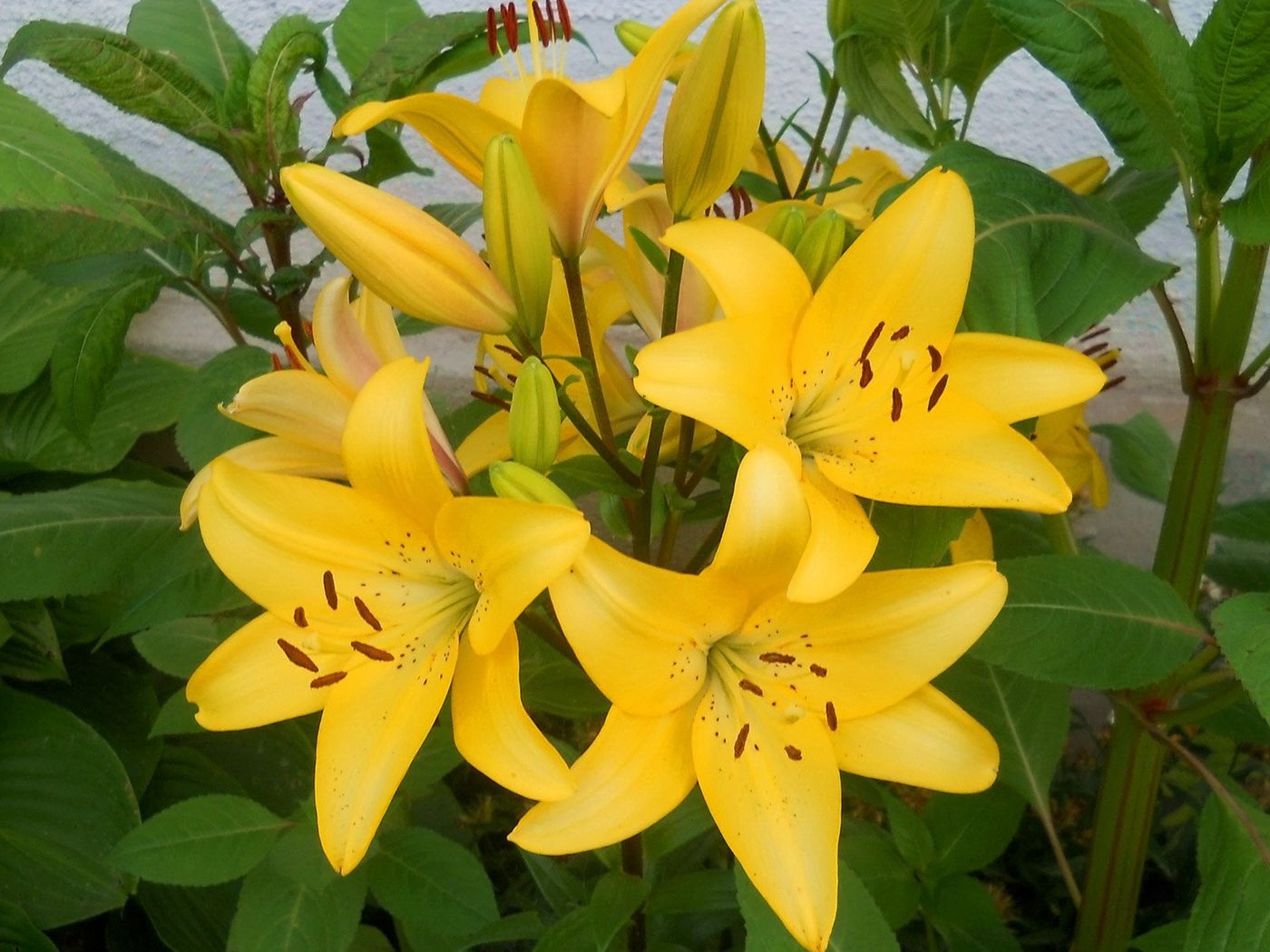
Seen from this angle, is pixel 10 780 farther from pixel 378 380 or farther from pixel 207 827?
pixel 378 380

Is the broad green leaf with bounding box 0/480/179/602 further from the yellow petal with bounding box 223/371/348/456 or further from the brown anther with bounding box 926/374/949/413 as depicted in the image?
the brown anther with bounding box 926/374/949/413

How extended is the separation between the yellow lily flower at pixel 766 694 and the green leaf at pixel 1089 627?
0.12 meters

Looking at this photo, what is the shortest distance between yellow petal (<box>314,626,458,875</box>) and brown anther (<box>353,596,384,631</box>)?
0.02m

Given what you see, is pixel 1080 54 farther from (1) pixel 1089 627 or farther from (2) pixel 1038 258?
(1) pixel 1089 627

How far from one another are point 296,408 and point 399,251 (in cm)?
10

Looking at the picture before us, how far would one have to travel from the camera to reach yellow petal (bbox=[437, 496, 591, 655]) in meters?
0.40

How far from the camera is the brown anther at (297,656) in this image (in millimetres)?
461

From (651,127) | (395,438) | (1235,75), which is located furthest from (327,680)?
(651,127)

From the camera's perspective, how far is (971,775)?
0.48 metres

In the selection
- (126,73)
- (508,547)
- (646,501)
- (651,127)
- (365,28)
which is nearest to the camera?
(508,547)

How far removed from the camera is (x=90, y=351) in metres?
0.67

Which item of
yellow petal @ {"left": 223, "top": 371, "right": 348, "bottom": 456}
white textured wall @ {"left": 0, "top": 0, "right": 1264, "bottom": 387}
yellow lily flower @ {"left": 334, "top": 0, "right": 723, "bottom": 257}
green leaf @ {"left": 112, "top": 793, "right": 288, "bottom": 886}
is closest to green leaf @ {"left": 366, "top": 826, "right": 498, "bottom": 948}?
green leaf @ {"left": 112, "top": 793, "right": 288, "bottom": 886}

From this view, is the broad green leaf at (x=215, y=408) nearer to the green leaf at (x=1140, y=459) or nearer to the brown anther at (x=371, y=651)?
the brown anther at (x=371, y=651)

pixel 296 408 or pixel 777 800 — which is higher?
pixel 296 408
